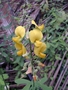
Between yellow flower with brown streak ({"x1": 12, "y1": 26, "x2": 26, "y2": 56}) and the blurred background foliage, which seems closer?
yellow flower with brown streak ({"x1": 12, "y1": 26, "x2": 26, "y2": 56})

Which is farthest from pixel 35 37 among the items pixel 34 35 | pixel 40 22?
pixel 40 22

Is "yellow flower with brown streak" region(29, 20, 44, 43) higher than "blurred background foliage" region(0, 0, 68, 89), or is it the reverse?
"yellow flower with brown streak" region(29, 20, 44, 43)

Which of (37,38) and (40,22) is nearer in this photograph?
(37,38)

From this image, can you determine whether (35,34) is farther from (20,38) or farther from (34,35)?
(20,38)

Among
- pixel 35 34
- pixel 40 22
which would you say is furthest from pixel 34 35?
pixel 40 22

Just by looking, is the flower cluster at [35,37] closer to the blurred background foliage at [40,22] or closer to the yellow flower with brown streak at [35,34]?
the yellow flower with brown streak at [35,34]

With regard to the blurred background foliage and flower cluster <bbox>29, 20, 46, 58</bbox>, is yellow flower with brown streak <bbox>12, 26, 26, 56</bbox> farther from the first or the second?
the blurred background foliage

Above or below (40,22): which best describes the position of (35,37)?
above

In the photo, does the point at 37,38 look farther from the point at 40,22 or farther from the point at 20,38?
the point at 40,22

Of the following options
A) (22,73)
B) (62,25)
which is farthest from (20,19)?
(22,73)

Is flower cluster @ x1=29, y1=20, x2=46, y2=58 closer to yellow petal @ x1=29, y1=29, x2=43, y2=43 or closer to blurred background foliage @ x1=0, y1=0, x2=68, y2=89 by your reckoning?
yellow petal @ x1=29, y1=29, x2=43, y2=43

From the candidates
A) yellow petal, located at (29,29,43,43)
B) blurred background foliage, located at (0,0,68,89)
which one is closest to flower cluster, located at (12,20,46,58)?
yellow petal, located at (29,29,43,43)
